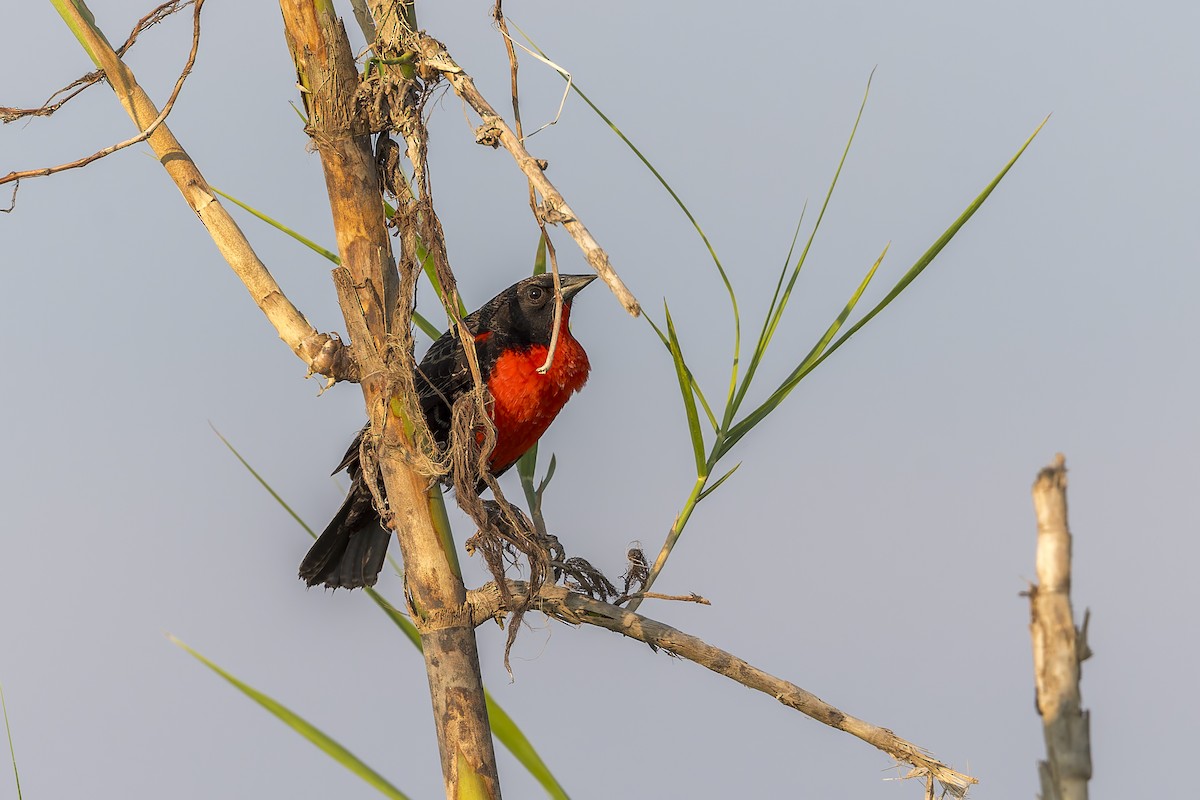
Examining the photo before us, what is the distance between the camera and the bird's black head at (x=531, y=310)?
3475mm

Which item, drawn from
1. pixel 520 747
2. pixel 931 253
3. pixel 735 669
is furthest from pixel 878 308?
pixel 520 747

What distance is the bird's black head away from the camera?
347cm

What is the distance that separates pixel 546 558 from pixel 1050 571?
1520 mm

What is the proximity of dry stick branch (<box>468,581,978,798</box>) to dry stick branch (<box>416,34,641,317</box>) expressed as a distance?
906 mm

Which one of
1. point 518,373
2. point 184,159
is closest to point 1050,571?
point 184,159

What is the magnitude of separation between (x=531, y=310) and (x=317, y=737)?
1.60 meters

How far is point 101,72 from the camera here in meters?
2.36

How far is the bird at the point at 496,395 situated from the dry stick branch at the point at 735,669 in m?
0.71

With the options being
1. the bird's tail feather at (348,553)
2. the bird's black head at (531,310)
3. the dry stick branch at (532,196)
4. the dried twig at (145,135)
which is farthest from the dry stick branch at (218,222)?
the bird's black head at (531,310)

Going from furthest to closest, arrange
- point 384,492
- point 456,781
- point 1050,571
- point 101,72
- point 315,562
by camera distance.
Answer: point 315,562, point 384,492, point 101,72, point 456,781, point 1050,571

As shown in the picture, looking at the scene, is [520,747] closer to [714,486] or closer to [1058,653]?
[714,486]

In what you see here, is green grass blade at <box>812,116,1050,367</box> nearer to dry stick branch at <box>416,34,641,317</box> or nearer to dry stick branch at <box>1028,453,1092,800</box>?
dry stick branch at <box>416,34,641,317</box>

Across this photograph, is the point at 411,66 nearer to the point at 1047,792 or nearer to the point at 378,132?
the point at 378,132

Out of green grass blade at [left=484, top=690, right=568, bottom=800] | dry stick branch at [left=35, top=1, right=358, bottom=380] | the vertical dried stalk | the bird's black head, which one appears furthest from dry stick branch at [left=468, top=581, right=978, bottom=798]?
the bird's black head
